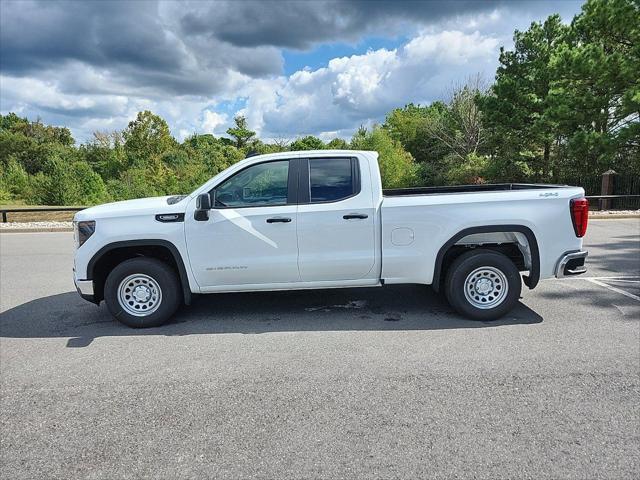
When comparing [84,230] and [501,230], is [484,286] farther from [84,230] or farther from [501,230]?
[84,230]

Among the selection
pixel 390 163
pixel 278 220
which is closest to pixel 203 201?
pixel 278 220

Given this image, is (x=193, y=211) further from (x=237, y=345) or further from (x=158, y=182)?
(x=158, y=182)

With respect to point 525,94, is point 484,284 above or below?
below

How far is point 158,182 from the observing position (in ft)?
111

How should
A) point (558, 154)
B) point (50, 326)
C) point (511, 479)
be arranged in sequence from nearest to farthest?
point (511, 479), point (50, 326), point (558, 154)

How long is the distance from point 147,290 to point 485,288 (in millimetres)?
3911

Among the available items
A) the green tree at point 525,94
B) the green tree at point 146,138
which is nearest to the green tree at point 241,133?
the green tree at point 146,138

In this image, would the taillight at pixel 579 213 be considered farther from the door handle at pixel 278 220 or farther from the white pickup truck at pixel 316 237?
the door handle at pixel 278 220

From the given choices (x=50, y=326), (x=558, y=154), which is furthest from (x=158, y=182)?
(x=50, y=326)

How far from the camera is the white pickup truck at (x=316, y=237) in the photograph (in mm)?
4980

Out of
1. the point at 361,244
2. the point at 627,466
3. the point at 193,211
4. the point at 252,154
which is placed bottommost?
the point at 627,466

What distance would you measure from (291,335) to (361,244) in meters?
1.26

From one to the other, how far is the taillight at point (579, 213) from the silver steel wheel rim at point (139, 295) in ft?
15.5

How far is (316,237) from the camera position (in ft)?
16.4
